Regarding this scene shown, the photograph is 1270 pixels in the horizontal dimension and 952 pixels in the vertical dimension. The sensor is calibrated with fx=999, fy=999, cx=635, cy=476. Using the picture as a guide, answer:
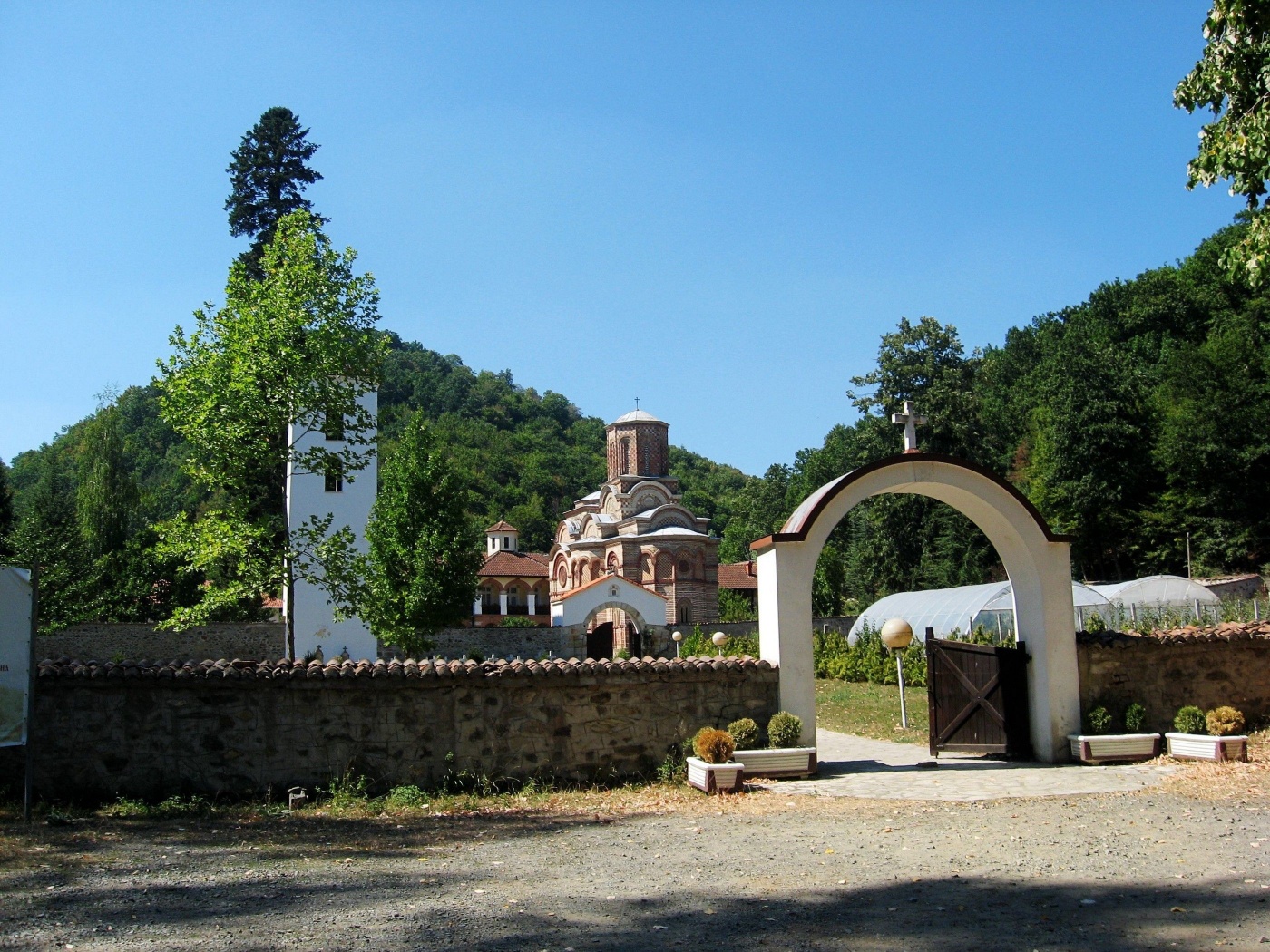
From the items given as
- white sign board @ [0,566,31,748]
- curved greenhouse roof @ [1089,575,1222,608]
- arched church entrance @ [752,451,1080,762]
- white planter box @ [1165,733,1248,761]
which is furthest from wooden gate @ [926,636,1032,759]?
curved greenhouse roof @ [1089,575,1222,608]

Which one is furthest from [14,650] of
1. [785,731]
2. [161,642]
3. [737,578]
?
[737,578]

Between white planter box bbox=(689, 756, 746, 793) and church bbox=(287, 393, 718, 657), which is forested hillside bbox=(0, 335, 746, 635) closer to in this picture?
church bbox=(287, 393, 718, 657)

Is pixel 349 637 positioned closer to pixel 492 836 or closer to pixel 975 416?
pixel 975 416

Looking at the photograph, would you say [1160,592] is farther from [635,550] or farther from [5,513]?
[5,513]

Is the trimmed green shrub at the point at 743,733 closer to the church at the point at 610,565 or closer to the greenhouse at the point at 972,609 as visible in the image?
the greenhouse at the point at 972,609

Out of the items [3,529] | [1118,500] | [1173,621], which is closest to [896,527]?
[1118,500]

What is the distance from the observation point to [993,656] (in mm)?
12766

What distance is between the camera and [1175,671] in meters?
12.9

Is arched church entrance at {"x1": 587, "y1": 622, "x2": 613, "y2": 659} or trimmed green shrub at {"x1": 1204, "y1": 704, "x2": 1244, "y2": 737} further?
arched church entrance at {"x1": 587, "y1": 622, "x2": 613, "y2": 659}

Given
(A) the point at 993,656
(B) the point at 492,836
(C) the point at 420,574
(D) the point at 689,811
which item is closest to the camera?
(B) the point at 492,836

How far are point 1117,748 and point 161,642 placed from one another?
3017 cm

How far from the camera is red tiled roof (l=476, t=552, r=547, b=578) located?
5772 centimetres

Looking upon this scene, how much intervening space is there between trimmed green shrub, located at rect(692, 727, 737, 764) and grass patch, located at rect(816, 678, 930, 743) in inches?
214

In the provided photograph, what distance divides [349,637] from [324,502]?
5238 millimetres
